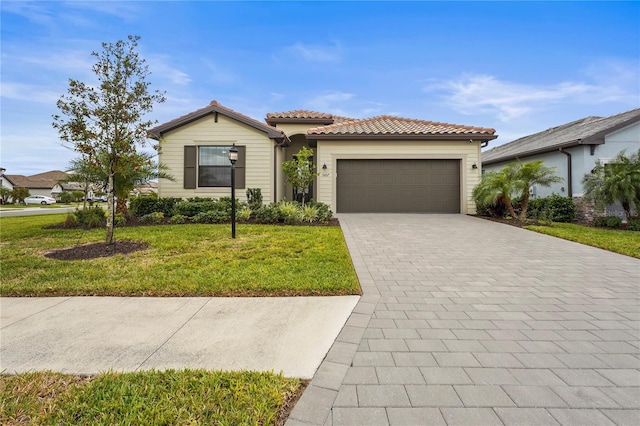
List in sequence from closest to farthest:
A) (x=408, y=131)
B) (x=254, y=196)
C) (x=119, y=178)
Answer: (x=119, y=178) < (x=254, y=196) < (x=408, y=131)

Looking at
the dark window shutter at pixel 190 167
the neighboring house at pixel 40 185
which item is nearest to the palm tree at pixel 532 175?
the dark window shutter at pixel 190 167

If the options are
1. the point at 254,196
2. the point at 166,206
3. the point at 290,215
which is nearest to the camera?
the point at 290,215

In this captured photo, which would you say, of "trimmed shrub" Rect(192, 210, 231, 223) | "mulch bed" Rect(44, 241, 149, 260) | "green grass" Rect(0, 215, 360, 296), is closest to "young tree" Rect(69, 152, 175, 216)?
"trimmed shrub" Rect(192, 210, 231, 223)

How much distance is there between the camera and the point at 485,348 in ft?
8.59

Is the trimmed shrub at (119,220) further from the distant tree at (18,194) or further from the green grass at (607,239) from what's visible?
the distant tree at (18,194)

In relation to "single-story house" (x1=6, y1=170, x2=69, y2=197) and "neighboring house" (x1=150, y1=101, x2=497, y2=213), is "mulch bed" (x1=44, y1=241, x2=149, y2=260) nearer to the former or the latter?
"neighboring house" (x1=150, y1=101, x2=497, y2=213)

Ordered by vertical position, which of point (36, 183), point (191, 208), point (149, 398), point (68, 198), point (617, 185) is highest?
point (36, 183)

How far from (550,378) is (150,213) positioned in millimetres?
12210

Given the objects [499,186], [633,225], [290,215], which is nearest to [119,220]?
[290,215]

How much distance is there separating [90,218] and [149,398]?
1042cm

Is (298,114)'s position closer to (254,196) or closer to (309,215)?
(254,196)

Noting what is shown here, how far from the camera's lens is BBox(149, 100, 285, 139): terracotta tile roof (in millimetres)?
12164

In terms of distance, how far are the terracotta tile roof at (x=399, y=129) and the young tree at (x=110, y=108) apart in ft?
23.2

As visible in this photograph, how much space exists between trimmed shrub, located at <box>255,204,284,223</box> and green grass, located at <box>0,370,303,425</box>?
26.4 ft
